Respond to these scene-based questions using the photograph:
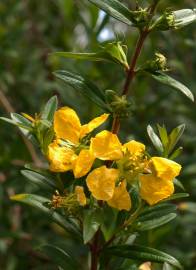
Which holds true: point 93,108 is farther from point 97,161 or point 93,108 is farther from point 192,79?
point 97,161

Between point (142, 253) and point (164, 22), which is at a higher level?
point (164, 22)

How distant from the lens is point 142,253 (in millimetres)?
1116

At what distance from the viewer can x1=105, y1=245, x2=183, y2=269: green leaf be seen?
1.09m

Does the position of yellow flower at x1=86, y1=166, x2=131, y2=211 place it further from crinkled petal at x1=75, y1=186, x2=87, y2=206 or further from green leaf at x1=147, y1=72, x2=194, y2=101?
green leaf at x1=147, y1=72, x2=194, y2=101

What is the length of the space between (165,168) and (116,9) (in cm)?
33

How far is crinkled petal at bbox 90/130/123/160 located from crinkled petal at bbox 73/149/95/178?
0.01m

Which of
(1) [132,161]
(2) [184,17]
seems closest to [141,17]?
(2) [184,17]

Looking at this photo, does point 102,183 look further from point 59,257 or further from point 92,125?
point 59,257

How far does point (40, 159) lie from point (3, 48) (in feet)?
1.77

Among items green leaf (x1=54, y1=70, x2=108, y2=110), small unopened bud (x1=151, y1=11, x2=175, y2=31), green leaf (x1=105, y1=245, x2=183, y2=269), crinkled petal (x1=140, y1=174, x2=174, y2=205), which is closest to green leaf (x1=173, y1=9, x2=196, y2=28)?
small unopened bud (x1=151, y1=11, x2=175, y2=31)

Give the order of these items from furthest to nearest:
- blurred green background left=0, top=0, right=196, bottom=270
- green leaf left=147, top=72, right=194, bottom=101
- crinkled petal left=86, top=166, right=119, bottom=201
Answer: blurred green background left=0, top=0, right=196, bottom=270 → green leaf left=147, top=72, right=194, bottom=101 → crinkled petal left=86, top=166, right=119, bottom=201

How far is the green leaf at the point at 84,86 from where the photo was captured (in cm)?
114

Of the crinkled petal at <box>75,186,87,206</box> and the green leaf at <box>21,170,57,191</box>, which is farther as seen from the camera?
the green leaf at <box>21,170,57,191</box>

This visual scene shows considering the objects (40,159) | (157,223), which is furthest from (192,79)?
(157,223)
